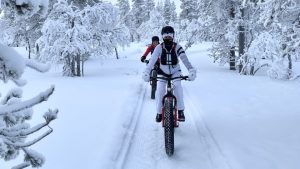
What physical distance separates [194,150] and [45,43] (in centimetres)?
1698

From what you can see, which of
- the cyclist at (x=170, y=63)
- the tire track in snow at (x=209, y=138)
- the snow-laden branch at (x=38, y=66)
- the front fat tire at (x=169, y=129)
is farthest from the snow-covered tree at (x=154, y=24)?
the snow-laden branch at (x=38, y=66)

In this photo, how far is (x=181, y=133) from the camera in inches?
356

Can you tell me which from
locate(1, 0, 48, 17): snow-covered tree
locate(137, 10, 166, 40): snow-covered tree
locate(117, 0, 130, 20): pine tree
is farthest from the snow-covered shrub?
locate(117, 0, 130, 20): pine tree

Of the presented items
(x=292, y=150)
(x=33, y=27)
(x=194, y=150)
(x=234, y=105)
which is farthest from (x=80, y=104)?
(x=33, y=27)

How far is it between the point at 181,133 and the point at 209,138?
71 cm

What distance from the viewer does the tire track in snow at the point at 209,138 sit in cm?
692

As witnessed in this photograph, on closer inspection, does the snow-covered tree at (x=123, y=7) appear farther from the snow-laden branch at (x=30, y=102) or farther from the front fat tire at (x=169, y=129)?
the snow-laden branch at (x=30, y=102)

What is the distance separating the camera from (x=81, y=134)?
8.75 m

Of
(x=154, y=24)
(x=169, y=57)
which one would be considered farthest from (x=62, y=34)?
(x=154, y=24)

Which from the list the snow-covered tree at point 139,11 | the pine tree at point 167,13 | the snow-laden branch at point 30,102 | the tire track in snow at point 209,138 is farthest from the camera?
A: the snow-covered tree at point 139,11

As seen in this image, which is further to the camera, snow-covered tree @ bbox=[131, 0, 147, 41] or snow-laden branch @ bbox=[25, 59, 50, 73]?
snow-covered tree @ bbox=[131, 0, 147, 41]

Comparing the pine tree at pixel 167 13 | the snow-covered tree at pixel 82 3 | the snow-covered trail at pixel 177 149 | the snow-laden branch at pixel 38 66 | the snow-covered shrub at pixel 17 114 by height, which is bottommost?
the snow-covered trail at pixel 177 149

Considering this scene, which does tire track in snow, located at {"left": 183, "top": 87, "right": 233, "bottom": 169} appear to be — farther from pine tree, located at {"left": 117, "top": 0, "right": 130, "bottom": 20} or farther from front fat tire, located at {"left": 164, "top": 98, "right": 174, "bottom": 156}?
pine tree, located at {"left": 117, "top": 0, "right": 130, "bottom": 20}

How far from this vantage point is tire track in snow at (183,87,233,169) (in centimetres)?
692
